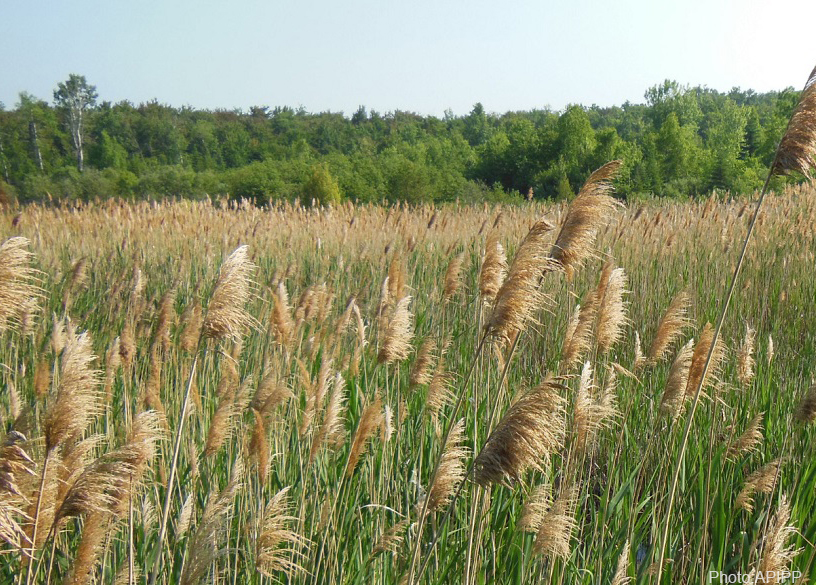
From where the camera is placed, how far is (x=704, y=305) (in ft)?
16.3

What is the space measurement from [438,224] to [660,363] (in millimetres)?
5982

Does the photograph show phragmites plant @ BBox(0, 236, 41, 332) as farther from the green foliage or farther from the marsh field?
the green foliage

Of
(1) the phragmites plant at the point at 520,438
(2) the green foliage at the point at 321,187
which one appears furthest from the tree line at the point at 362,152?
(1) the phragmites plant at the point at 520,438

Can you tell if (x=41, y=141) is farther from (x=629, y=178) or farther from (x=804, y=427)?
(x=804, y=427)

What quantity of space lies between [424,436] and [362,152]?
63.5 metres

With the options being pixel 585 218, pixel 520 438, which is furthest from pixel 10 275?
pixel 585 218

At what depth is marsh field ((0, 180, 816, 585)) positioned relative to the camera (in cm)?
125

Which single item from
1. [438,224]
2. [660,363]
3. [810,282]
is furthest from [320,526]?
[438,224]

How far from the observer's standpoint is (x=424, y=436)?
269cm

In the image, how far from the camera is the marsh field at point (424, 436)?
49.1 inches

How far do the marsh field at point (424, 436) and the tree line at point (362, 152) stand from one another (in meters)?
10.6

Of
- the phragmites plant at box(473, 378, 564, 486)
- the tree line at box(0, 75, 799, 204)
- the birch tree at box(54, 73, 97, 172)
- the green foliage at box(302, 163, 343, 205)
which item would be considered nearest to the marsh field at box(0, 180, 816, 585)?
the phragmites plant at box(473, 378, 564, 486)

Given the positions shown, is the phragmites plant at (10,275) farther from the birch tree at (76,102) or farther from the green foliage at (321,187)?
the birch tree at (76,102)

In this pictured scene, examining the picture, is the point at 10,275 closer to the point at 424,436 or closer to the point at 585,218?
the point at 585,218
